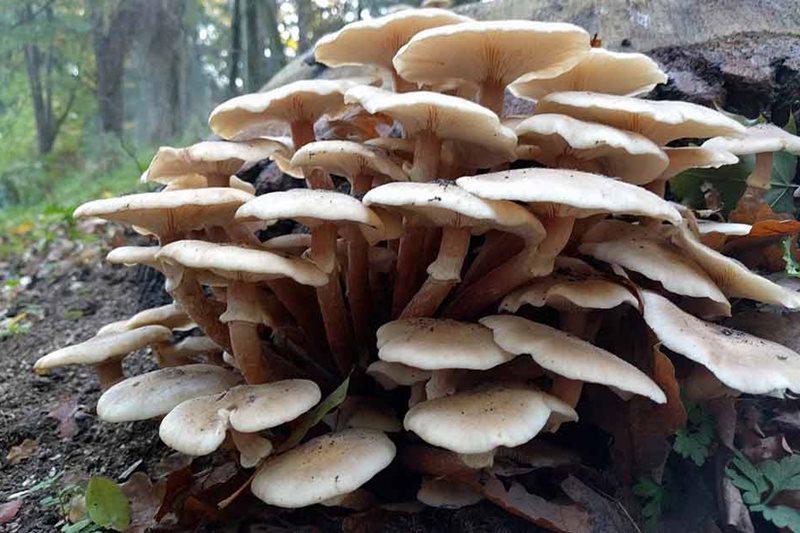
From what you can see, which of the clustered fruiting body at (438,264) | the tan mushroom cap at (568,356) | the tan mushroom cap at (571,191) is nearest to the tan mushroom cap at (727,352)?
the clustered fruiting body at (438,264)

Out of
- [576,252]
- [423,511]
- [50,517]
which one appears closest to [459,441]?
[423,511]

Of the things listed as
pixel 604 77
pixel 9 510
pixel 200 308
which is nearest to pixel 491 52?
pixel 604 77

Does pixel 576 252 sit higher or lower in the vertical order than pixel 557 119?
lower

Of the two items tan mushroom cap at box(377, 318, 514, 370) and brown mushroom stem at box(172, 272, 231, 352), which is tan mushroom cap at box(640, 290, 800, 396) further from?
brown mushroom stem at box(172, 272, 231, 352)

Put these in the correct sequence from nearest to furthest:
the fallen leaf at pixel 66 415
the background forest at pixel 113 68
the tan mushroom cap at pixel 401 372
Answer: the tan mushroom cap at pixel 401 372
the fallen leaf at pixel 66 415
the background forest at pixel 113 68

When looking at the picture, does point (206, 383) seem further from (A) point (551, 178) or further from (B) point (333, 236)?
(A) point (551, 178)

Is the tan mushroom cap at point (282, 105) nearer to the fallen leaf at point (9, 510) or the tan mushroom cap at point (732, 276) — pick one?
the tan mushroom cap at point (732, 276)

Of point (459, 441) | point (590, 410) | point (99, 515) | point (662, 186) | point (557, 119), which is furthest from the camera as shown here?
point (662, 186)
